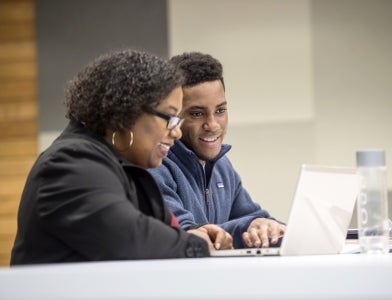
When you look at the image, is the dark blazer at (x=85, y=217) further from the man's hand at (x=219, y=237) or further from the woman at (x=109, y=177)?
the man's hand at (x=219, y=237)

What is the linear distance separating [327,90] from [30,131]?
75.7 inches

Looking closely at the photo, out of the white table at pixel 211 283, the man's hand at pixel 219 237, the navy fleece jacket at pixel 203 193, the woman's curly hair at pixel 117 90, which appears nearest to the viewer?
the white table at pixel 211 283

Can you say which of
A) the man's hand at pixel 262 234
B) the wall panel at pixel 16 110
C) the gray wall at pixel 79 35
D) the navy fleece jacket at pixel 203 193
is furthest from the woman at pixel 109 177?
the wall panel at pixel 16 110

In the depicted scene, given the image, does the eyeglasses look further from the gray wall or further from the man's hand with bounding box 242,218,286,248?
the gray wall

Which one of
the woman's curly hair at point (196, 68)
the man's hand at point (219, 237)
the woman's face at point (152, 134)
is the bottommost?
the man's hand at point (219, 237)

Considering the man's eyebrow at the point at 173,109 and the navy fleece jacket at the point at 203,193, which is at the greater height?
the man's eyebrow at the point at 173,109

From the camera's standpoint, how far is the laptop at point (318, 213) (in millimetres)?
1634

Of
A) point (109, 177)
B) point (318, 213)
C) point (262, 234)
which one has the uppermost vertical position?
point (109, 177)

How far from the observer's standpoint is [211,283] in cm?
95

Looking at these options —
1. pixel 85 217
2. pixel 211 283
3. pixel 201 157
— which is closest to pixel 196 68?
pixel 201 157

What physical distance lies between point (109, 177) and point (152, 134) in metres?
0.31

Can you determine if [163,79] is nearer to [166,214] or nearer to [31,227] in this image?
[166,214]

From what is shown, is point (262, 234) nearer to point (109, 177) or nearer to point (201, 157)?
point (201, 157)

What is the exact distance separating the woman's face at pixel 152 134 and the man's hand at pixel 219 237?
24 cm
